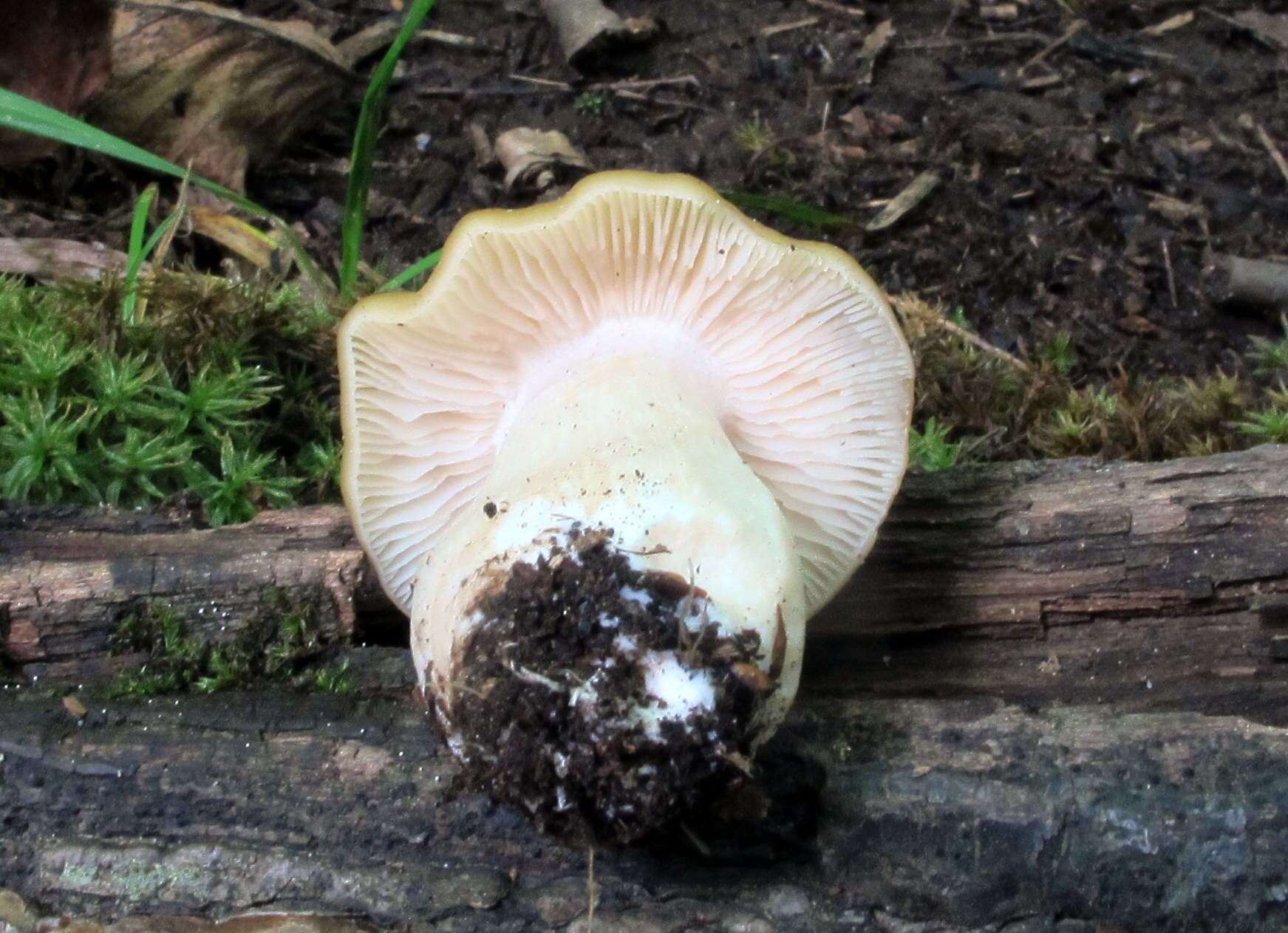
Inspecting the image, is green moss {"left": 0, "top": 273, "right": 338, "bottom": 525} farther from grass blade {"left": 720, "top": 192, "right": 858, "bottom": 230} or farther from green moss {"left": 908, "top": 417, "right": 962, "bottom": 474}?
green moss {"left": 908, "top": 417, "right": 962, "bottom": 474}

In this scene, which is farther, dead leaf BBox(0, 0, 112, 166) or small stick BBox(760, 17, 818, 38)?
small stick BBox(760, 17, 818, 38)

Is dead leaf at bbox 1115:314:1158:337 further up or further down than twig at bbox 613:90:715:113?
further down

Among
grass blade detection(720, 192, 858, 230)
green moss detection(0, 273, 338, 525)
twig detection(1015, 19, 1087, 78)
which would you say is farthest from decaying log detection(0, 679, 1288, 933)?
twig detection(1015, 19, 1087, 78)

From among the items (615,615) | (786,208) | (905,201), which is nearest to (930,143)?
(905,201)

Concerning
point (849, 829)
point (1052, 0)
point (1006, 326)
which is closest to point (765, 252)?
point (849, 829)

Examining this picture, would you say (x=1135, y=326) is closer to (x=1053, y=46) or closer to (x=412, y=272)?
(x=1053, y=46)

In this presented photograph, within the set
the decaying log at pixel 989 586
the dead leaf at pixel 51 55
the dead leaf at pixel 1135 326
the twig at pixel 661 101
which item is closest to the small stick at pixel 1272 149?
the dead leaf at pixel 1135 326

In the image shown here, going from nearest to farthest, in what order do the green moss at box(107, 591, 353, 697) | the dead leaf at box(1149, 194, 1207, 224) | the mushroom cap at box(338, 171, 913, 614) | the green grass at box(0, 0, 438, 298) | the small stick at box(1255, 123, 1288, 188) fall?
the mushroom cap at box(338, 171, 913, 614) < the green moss at box(107, 591, 353, 697) < the green grass at box(0, 0, 438, 298) < the dead leaf at box(1149, 194, 1207, 224) < the small stick at box(1255, 123, 1288, 188)
